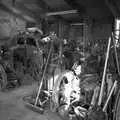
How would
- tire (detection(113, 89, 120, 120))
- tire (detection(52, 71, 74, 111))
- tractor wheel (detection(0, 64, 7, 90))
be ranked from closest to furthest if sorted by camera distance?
1. tire (detection(113, 89, 120, 120))
2. tire (detection(52, 71, 74, 111))
3. tractor wheel (detection(0, 64, 7, 90))

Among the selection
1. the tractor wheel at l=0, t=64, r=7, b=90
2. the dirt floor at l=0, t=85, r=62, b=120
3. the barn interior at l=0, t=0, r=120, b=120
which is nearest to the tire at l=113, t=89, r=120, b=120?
the barn interior at l=0, t=0, r=120, b=120

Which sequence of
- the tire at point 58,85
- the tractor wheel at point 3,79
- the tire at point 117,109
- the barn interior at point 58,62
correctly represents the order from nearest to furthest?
the tire at point 117,109 < the barn interior at point 58,62 < the tire at point 58,85 < the tractor wheel at point 3,79

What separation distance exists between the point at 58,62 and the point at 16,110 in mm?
1379

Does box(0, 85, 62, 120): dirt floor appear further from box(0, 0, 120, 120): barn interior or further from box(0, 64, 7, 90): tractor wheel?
box(0, 64, 7, 90): tractor wheel

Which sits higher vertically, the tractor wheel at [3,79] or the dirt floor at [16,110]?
the tractor wheel at [3,79]

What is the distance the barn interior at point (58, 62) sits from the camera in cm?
251

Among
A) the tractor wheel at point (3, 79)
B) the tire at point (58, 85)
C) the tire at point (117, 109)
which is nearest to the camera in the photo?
the tire at point (117, 109)

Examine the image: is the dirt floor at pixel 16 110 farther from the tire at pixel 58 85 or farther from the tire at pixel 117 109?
the tire at pixel 117 109

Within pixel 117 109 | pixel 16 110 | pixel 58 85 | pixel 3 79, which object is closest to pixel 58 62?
pixel 58 85

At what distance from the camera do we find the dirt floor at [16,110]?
8.57ft

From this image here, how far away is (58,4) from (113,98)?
3320 mm

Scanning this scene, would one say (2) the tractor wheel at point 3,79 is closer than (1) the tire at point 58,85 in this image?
No

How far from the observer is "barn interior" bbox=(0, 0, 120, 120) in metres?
2.51

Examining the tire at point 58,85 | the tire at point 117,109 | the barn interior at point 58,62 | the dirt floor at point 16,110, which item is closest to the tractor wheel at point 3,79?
the barn interior at point 58,62
